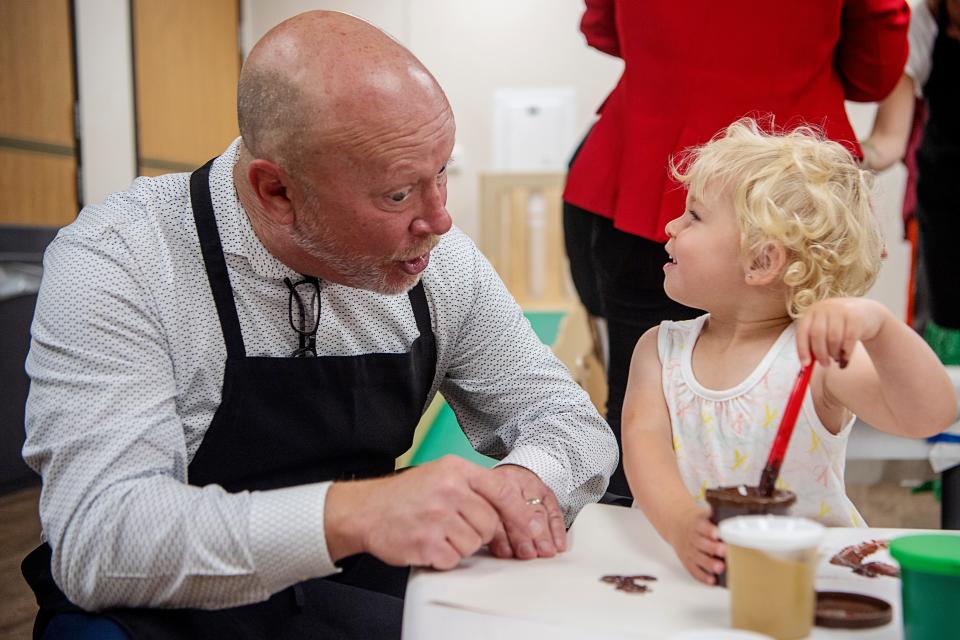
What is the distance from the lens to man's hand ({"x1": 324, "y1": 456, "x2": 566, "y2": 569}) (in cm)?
95

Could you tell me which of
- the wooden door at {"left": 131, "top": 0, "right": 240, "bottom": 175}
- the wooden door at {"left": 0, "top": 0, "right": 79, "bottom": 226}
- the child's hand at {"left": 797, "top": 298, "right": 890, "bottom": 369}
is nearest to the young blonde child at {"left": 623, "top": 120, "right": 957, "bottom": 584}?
the child's hand at {"left": 797, "top": 298, "right": 890, "bottom": 369}

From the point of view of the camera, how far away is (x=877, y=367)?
1.00 meters

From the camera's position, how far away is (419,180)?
124cm

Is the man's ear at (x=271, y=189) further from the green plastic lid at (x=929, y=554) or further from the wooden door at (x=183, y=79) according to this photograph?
the wooden door at (x=183, y=79)

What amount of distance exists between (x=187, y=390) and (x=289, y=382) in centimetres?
13

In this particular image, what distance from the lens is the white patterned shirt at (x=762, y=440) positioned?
3.95 feet

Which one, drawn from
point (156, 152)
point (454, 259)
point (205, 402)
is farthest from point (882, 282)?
point (205, 402)

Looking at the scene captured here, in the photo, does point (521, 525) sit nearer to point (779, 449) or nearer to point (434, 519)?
point (434, 519)

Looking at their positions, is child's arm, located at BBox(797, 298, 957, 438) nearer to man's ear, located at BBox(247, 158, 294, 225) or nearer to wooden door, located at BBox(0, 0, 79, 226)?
man's ear, located at BBox(247, 158, 294, 225)

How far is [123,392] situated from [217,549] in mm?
236

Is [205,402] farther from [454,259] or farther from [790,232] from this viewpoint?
[790,232]

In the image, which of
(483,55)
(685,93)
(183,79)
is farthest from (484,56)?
(685,93)

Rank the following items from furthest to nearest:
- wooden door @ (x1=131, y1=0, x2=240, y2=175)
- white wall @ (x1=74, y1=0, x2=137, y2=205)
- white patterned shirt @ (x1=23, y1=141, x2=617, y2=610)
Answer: wooden door @ (x1=131, y1=0, x2=240, y2=175)
white wall @ (x1=74, y1=0, x2=137, y2=205)
white patterned shirt @ (x1=23, y1=141, x2=617, y2=610)

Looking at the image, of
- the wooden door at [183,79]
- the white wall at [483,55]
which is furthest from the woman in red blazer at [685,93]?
the white wall at [483,55]
